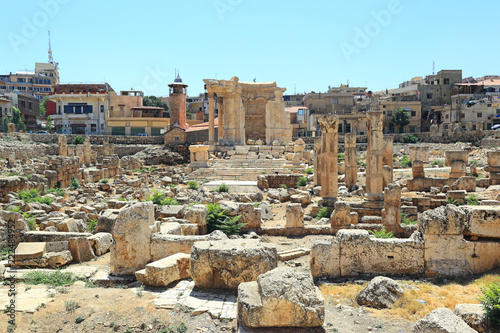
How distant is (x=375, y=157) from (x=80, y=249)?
33.9 feet

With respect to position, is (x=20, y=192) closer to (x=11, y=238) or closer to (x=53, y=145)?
(x=11, y=238)

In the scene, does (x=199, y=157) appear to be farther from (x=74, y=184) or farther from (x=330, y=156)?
A: (x=330, y=156)

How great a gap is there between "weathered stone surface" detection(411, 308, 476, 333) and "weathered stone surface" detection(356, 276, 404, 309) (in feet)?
5.67

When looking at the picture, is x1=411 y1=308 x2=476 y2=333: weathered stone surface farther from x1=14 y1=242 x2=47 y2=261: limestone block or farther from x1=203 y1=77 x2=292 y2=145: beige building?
x1=203 y1=77 x2=292 y2=145: beige building

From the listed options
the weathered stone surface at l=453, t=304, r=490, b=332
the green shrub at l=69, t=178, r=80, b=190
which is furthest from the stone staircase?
the weathered stone surface at l=453, t=304, r=490, b=332

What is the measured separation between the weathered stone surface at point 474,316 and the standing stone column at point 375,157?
9.11 metres

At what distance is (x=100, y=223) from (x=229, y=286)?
567 centimetres

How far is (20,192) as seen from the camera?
16344mm

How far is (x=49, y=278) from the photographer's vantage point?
7594mm

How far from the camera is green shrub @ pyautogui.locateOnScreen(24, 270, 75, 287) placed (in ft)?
24.5

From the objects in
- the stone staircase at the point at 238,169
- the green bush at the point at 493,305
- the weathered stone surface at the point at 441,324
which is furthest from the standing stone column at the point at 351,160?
the weathered stone surface at the point at 441,324

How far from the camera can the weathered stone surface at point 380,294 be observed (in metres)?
6.68

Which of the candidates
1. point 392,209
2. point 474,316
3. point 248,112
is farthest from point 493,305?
point 248,112

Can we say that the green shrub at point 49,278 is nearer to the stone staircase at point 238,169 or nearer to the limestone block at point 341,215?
the limestone block at point 341,215
